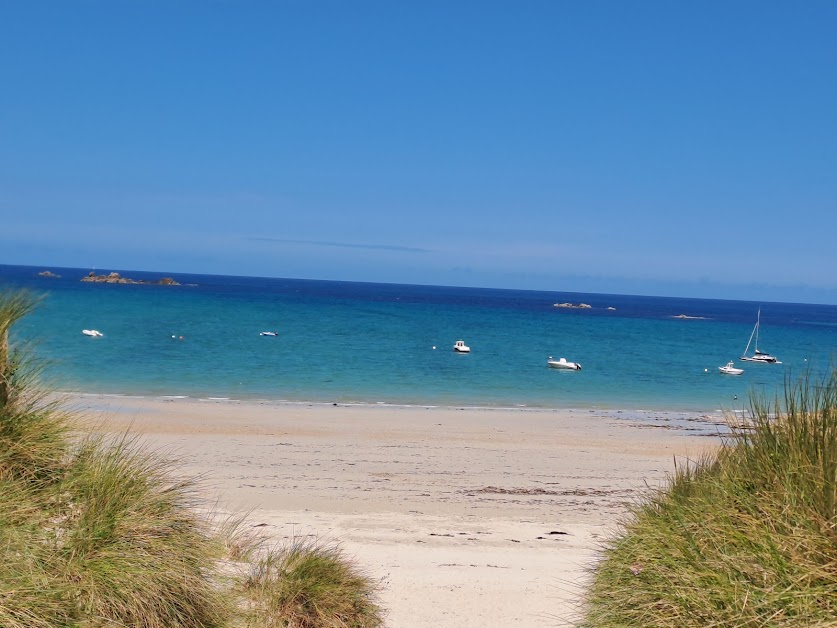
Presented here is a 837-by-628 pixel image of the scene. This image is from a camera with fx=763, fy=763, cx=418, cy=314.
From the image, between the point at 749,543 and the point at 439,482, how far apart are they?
10170mm

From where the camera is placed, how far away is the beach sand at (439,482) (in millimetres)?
7785

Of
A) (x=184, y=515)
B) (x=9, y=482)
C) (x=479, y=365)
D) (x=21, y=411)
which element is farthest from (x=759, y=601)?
(x=479, y=365)

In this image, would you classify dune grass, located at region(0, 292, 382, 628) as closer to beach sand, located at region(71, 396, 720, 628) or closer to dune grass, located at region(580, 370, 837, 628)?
beach sand, located at region(71, 396, 720, 628)

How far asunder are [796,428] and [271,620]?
3.94 metres

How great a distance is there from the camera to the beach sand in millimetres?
7785

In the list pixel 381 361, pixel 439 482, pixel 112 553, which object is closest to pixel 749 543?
pixel 112 553

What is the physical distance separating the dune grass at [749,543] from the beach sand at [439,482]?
40.8 inches

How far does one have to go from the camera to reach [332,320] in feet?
270

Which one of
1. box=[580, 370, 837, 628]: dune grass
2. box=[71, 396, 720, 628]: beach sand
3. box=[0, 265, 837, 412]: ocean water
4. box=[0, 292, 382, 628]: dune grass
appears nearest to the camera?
box=[580, 370, 837, 628]: dune grass

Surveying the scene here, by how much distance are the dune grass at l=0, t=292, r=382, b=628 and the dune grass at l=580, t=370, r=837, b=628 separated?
2.36 meters

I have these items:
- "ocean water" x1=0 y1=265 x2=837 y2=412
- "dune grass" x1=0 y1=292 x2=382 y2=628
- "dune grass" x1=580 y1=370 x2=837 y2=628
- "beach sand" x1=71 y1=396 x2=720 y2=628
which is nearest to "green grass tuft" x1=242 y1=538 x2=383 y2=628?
"dune grass" x1=0 y1=292 x2=382 y2=628

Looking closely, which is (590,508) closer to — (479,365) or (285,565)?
(285,565)

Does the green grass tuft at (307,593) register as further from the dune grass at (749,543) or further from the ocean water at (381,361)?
the ocean water at (381,361)

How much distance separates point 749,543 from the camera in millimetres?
4664
